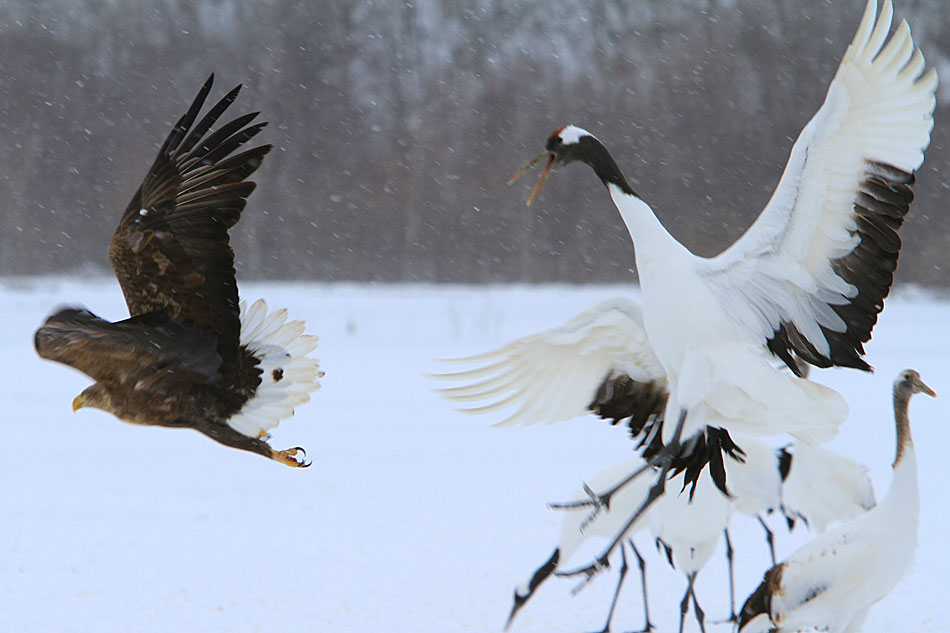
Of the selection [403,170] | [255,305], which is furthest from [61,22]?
[255,305]

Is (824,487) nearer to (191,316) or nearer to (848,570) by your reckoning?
(848,570)

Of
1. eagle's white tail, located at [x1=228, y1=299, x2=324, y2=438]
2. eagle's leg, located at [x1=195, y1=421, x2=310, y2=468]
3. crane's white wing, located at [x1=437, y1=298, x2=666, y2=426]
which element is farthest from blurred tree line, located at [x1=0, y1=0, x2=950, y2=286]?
eagle's leg, located at [x1=195, y1=421, x2=310, y2=468]

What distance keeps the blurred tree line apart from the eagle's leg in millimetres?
14657

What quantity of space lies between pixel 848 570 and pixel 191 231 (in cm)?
220

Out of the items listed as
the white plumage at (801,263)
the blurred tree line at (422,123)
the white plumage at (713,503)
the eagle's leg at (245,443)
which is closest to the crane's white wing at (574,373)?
the white plumage at (801,263)

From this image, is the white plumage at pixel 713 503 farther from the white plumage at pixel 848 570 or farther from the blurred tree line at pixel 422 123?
the blurred tree line at pixel 422 123

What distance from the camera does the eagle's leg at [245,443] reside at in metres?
2.69

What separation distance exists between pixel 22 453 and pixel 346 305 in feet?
26.8

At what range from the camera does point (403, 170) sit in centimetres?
1858

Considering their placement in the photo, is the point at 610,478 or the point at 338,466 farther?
the point at 338,466

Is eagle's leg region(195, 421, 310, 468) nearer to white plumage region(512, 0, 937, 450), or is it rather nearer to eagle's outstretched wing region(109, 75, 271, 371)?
eagle's outstretched wing region(109, 75, 271, 371)

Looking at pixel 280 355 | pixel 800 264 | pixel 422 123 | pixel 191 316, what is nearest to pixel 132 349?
pixel 191 316

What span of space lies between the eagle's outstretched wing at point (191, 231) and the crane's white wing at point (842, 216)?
4.12 feet

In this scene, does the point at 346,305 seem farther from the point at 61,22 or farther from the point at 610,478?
the point at 610,478
